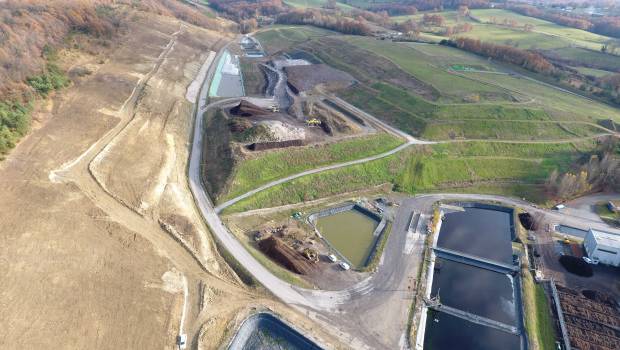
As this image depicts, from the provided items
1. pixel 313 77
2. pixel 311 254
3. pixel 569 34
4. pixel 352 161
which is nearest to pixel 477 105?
pixel 352 161

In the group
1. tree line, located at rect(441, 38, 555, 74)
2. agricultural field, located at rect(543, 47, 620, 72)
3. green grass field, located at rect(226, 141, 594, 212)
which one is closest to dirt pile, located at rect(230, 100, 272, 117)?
green grass field, located at rect(226, 141, 594, 212)

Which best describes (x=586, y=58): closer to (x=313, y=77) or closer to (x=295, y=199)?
(x=313, y=77)

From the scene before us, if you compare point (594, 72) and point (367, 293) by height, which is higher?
point (594, 72)

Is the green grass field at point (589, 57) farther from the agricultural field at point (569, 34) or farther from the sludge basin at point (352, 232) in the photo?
the sludge basin at point (352, 232)

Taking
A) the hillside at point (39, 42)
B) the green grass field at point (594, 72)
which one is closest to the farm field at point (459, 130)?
the green grass field at point (594, 72)

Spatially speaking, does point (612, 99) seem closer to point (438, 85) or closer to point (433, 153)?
point (438, 85)

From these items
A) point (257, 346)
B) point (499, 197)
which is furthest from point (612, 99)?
point (257, 346)

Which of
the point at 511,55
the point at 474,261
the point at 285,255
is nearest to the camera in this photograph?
the point at 285,255
